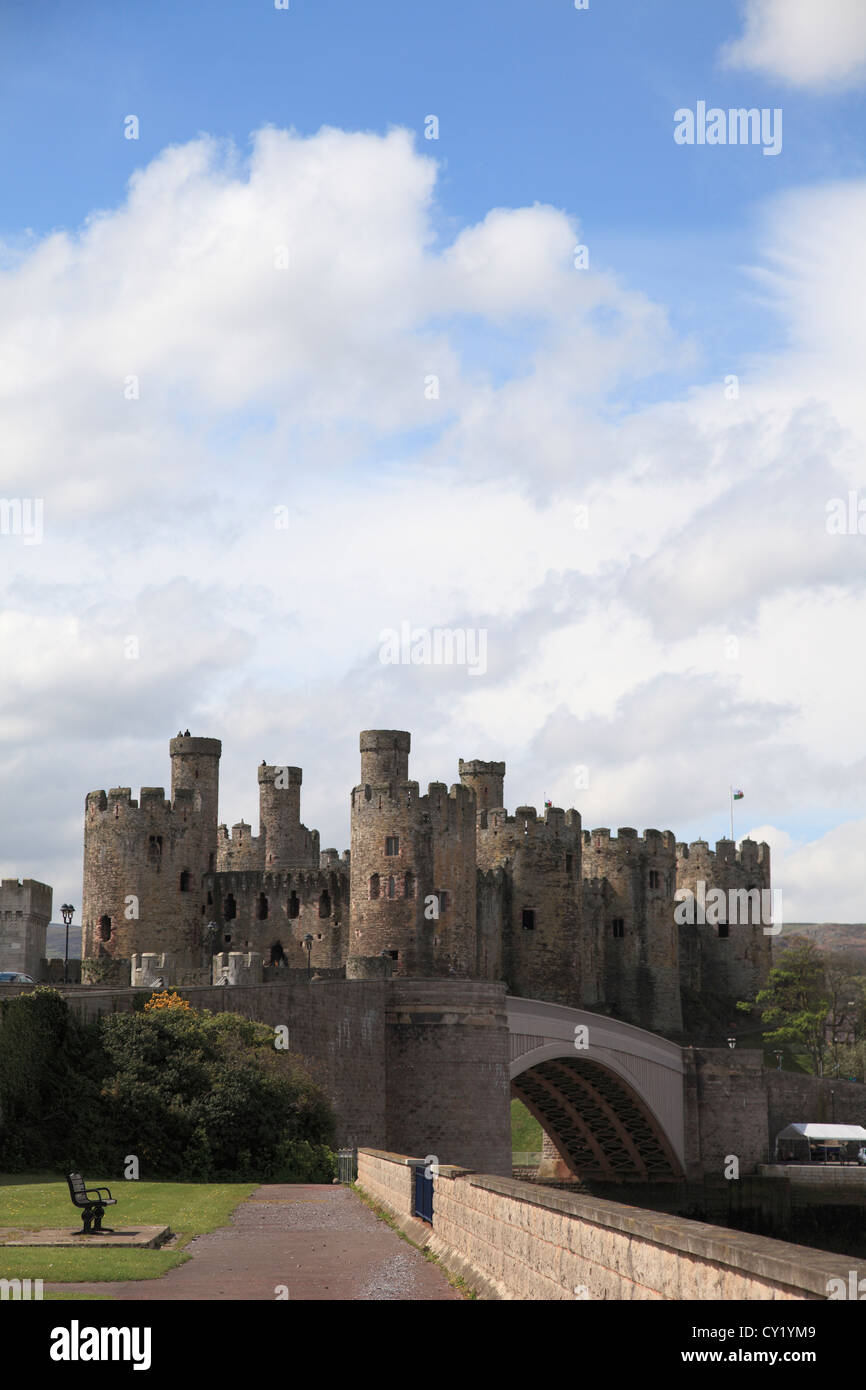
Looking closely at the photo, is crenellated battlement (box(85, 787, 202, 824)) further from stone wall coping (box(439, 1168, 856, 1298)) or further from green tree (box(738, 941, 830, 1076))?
stone wall coping (box(439, 1168, 856, 1298))

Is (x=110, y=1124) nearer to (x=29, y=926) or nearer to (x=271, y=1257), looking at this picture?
(x=271, y=1257)

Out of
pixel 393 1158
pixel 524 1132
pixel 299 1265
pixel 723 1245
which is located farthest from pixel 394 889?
pixel 723 1245

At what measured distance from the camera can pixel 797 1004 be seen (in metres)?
94.2

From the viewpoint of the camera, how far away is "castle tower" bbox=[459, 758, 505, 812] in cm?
8606

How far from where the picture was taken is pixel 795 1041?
300 feet

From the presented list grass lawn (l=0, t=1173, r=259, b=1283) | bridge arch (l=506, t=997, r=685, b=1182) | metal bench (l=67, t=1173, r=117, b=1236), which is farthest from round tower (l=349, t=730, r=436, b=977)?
metal bench (l=67, t=1173, r=117, b=1236)

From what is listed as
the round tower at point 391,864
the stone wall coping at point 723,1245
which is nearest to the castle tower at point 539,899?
the round tower at point 391,864

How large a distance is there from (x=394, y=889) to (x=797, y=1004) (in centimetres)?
3433

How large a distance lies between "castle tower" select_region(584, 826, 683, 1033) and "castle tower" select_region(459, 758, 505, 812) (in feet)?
25.8

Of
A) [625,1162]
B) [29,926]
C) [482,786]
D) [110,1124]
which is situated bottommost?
[625,1162]

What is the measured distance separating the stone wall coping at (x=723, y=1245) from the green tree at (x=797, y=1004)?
78963 millimetres

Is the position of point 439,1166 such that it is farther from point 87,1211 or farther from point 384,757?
point 384,757
